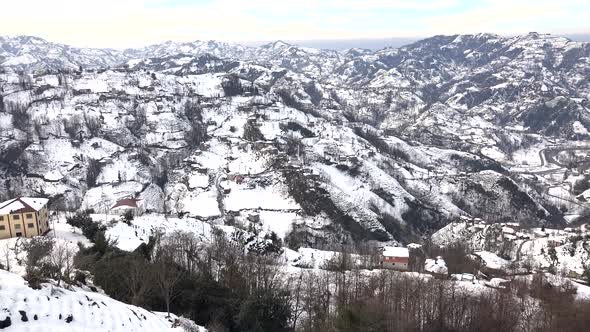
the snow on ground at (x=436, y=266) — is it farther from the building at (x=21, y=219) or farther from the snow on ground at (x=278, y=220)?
the building at (x=21, y=219)

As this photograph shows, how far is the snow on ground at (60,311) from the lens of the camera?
21.0m

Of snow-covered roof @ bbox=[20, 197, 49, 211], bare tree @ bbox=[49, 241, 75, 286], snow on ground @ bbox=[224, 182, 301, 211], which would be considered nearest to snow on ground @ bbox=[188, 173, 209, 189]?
snow on ground @ bbox=[224, 182, 301, 211]

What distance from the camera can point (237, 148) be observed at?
179750 millimetres

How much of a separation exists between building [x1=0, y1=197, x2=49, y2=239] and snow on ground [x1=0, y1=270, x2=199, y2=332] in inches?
1272

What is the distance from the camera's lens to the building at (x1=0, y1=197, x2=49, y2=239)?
54000mm

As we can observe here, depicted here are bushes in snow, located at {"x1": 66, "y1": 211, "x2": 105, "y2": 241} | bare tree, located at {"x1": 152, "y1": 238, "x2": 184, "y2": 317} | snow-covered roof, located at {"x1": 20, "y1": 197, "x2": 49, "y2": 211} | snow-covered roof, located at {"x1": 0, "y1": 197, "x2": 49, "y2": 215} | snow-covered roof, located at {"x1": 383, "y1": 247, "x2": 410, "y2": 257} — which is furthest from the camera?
snow-covered roof, located at {"x1": 383, "y1": 247, "x2": 410, "y2": 257}

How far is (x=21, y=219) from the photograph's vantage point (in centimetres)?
5462

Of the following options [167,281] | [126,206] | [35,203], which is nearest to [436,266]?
[167,281]

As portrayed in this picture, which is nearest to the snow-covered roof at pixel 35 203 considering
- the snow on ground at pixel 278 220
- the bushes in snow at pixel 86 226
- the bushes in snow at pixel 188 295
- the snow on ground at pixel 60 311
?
the bushes in snow at pixel 86 226

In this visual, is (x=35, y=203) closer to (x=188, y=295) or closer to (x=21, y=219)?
(x=21, y=219)

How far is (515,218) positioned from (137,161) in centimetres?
15506

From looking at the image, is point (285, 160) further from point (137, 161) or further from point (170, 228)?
point (170, 228)

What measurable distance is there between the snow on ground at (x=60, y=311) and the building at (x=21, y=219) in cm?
3231

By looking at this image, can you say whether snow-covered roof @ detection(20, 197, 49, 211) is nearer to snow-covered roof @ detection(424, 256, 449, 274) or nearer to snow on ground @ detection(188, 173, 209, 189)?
snow-covered roof @ detection(424, 256, 449, 274)
